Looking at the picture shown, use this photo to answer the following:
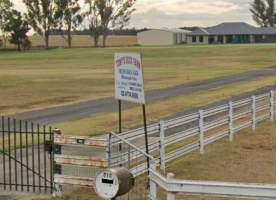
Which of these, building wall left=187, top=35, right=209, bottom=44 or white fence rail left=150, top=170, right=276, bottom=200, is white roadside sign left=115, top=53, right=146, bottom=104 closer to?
white fence rail left=150, top=170, right=276, bottom=200

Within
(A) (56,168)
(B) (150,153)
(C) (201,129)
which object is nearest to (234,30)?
(C) (201,129)

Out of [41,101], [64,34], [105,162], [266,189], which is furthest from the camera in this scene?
[64,34]

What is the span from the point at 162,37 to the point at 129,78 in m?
159

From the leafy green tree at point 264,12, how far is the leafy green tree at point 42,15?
64049 mm

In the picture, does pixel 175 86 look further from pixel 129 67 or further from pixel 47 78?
pixel 129 67

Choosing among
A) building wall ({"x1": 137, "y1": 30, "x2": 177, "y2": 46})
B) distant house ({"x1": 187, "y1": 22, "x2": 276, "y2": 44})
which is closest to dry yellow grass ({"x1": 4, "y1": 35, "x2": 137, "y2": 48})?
building wall ({"x1": 137, "y1": 30, "x2": 177, "y2": 46})

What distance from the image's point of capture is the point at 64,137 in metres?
10.6

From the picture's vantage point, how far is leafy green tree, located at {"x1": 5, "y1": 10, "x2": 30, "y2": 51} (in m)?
129

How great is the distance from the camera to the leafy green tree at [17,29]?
129m

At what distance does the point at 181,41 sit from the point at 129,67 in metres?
159

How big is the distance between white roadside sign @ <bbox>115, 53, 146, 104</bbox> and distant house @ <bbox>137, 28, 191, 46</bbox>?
15382 centimetres

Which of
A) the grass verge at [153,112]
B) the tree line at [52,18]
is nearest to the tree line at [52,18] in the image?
the tree line at [52,18]

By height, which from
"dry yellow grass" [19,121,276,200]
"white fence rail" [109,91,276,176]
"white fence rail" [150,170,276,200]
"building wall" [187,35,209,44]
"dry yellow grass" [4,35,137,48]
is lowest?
"dry yellow grass" [4,35,137,48]

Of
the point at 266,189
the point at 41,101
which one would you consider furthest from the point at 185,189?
the point at 41,101
